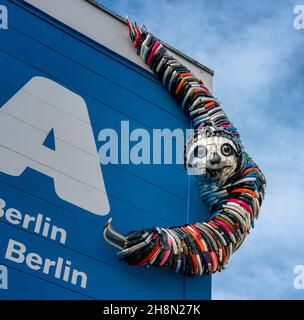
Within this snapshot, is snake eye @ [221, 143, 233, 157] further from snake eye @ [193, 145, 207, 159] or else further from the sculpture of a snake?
snake eye @ [193, 145, 207, 159]

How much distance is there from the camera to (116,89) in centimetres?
808

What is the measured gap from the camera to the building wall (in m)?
6.41

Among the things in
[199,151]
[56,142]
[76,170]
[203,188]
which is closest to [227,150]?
[199,151]

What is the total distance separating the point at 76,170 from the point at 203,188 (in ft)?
4.53

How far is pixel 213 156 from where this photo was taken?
741 centimetres

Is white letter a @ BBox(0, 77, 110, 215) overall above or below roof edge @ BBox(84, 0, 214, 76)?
below

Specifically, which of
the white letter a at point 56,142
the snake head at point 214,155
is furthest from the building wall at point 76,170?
the snake head at point 214,155

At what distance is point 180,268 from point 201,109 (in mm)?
2138

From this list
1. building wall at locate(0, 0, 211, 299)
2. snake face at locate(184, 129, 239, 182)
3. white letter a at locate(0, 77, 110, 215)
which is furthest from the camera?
snake face at locate(184, 129, 239, 182)

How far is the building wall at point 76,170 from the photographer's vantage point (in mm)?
6414

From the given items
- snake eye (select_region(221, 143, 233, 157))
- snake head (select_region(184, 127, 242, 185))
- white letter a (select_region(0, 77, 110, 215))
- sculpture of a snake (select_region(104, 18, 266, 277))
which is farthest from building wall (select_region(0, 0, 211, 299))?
snake eye (select_region(221, 143, 233, 157))

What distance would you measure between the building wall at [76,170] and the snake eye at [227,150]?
2.28 ft

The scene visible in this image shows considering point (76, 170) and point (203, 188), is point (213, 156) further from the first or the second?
point (76, 170)
